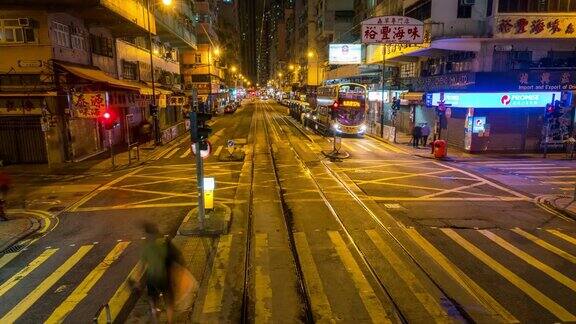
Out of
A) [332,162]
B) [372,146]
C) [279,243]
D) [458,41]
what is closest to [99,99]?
[332,162]

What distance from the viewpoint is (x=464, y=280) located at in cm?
846

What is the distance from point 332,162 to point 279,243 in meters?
13.1

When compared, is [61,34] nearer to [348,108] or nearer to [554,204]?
[348,108]

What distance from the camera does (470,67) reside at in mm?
27203

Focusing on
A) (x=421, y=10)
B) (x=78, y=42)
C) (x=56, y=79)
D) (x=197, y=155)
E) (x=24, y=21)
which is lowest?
(x=197, y=155)

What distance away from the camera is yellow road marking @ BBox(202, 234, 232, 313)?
749 centimetres

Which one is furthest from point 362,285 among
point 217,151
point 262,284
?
point 217,151

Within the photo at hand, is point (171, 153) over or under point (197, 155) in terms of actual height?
under

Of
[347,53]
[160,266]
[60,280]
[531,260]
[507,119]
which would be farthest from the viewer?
[347,53]

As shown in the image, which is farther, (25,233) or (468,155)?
(468,155)

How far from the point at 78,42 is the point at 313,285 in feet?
73.1

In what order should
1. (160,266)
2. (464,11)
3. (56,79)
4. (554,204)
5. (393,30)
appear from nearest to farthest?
(160,266) → (554,204) → (56,79) → (393,30) → (464,11)

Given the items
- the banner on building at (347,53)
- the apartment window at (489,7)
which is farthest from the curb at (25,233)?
the banner on building at (347,53)

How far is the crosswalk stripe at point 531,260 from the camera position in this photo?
8.50 m
